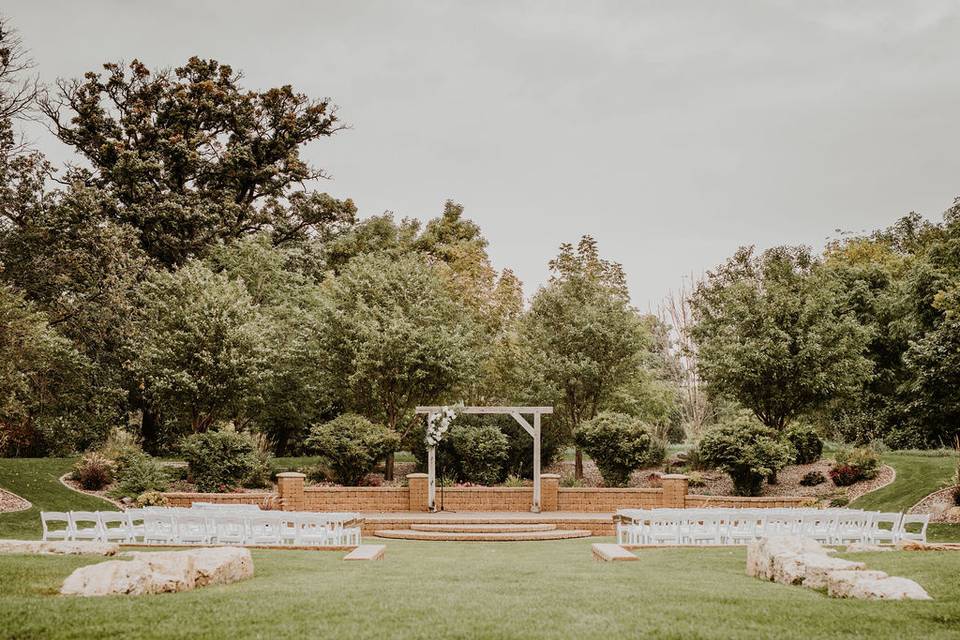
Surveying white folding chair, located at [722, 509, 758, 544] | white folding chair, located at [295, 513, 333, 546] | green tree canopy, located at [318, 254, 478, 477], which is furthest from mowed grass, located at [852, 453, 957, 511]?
white folding chair, located at [295, 513, 333, 546]

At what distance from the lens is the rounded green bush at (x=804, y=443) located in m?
25.4

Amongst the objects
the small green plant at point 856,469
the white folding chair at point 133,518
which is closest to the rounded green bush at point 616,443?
the small green plant at point 856,469

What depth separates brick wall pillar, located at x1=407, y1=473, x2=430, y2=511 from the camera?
69.0 ft

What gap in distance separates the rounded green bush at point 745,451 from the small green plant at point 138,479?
14898mm

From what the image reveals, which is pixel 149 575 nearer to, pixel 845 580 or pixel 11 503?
pixel 845 580

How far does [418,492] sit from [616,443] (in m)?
6.05

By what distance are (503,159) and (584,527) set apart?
1604 cm

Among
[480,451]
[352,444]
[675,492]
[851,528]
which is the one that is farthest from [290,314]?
[851,528]

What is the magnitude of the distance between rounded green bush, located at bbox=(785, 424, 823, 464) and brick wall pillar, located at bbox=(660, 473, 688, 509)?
6.75 meters

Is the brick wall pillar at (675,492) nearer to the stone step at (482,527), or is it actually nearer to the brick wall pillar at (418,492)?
the stone step at (482,527)

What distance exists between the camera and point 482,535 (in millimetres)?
17469

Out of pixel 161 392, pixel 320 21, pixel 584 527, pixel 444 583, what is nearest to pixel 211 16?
pixel 320 21

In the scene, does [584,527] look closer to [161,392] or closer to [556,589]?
[556,589]

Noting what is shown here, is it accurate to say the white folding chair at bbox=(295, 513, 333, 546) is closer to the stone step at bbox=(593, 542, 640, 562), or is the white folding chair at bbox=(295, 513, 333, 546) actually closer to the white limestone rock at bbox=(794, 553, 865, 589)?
the stone step at bbox=(593, 542, 640, 562)
